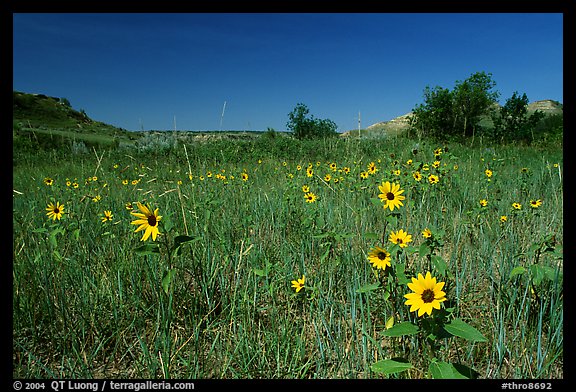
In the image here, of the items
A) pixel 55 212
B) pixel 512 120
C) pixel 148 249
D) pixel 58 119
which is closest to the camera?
pixel 148 249

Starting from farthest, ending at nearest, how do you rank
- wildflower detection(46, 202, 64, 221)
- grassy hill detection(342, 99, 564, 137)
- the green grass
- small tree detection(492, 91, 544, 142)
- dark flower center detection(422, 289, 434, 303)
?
small tree detection(492, 91, 544, 142)
grassy hill detection(342, 99, 564, 137)
wildflower detection(46, 202, 64, 221)
the green grass
dark flower center detection(422, 289, 434, 303)

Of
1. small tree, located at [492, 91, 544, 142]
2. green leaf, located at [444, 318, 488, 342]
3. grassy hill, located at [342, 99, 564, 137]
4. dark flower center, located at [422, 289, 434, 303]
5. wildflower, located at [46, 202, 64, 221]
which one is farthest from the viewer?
small tree, located at [492, 91, 544, 142]

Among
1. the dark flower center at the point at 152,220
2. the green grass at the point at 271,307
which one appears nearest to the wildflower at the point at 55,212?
the green grass at the point at 271,307

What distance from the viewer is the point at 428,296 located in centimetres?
91

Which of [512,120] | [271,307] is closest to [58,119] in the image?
[271,307]

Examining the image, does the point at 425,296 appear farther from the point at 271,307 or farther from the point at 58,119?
the point at 58,119

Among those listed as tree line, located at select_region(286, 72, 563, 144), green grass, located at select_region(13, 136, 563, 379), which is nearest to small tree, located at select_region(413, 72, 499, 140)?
tree line, located at select_region(286, 72, 563, 144)

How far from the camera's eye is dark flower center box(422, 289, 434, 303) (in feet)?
2.97

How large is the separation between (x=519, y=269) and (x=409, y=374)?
0.60 metres

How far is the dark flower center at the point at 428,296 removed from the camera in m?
0.90

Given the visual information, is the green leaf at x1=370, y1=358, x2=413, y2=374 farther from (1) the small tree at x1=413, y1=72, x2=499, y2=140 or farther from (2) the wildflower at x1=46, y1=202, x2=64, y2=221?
(1) the small tree at x1=413, y1=72, x2=499, y2=140

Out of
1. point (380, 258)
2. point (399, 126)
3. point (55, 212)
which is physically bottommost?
point (380, 258)

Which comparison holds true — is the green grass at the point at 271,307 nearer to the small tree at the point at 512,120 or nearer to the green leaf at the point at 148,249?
the green leaf at the point at 148,249
